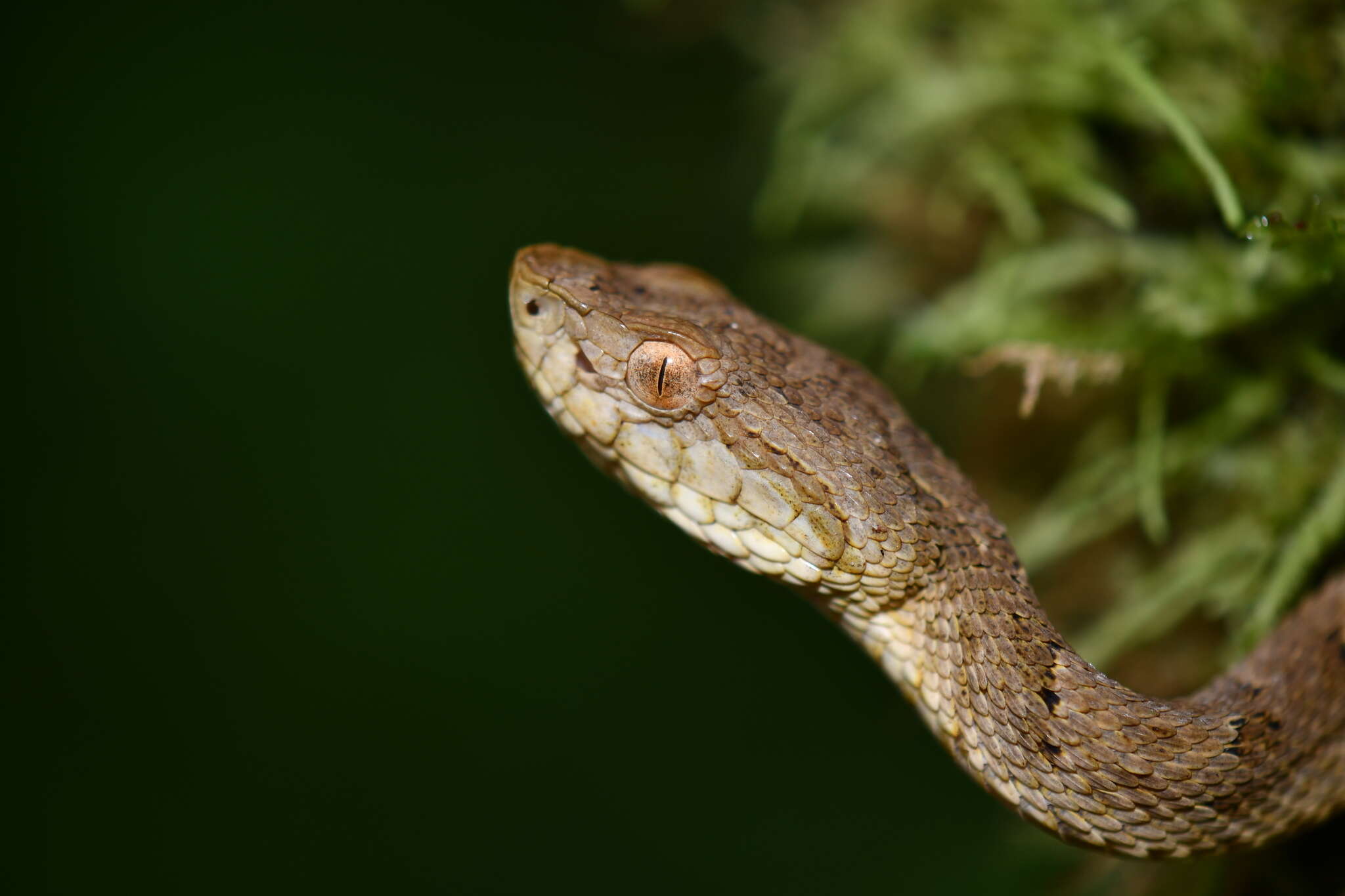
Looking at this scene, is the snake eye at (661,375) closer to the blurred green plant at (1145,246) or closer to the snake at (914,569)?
the snake at (914,569)

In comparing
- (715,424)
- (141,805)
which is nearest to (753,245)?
(715,424)

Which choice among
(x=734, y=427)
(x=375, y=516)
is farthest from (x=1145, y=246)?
(x=375, y=516)

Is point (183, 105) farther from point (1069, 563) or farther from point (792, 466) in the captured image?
point (1069, 563)

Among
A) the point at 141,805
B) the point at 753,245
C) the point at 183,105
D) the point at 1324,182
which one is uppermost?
the point at 183,105

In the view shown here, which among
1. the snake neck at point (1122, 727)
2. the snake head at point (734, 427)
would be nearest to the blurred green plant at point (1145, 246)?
the snake neck at point (1122, 727)

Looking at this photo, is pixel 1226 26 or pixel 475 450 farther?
pixel 475 450

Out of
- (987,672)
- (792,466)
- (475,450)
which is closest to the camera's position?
(987,672)
